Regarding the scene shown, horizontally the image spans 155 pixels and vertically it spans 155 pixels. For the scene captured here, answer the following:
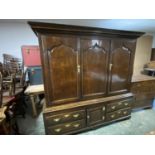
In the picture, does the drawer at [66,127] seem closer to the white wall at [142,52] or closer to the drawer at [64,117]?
the drawer at [64,117]

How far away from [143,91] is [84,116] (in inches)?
62.4

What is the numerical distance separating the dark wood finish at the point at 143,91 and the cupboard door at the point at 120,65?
386mm

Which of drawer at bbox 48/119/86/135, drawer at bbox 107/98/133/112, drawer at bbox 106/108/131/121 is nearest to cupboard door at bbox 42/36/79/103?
drawer at bbox 48/119/86/135

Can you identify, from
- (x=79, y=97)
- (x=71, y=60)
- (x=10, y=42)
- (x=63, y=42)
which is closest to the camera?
(x=63, y=42)

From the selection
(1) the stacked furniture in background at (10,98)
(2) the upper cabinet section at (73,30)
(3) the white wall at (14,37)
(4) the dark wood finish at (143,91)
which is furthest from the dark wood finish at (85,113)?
(3) the white wall at (14,37)

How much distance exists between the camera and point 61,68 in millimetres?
1509

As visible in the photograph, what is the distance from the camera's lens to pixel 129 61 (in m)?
1.91

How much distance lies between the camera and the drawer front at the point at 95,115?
1818mm

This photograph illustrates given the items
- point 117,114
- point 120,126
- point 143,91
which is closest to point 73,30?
point 117,114

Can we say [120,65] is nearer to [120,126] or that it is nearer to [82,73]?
[82,73]
